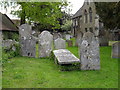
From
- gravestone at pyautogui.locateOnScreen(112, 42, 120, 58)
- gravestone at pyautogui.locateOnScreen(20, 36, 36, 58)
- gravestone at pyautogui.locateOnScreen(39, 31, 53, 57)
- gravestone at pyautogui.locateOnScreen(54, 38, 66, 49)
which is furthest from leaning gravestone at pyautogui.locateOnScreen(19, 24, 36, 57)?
gravestone at pyautogui.locateOnScreen(112, 42, 120, 58)

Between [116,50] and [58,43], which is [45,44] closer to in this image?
[58,43]

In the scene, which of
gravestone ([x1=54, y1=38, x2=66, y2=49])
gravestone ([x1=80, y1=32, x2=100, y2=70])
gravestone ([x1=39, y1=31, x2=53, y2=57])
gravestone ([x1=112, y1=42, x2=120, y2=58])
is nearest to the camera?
gravestone ([x1=80, y1=32, x2=100, y2=70])

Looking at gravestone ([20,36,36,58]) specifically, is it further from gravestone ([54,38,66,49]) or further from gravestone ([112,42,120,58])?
gravestone ([112,42,120,58])

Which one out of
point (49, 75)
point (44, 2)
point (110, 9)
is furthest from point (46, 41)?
point (44, 2)

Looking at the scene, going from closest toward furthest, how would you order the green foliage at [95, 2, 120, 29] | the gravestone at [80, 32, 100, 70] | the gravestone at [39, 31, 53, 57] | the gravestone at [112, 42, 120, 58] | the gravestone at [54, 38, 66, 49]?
the gravestone at [80, 32, 100, 70] < the gravestone at [112, 42, 120, 58] < the gravestone at [39, 31, 53, 57] < the green foliage at [95, 2, 120, 29] < the gravestone at [54, 38, 66, 49]

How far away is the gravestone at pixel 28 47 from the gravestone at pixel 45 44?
494 millimetres

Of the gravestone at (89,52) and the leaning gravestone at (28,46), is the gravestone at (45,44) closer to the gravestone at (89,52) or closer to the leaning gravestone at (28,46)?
the leaning gravestone at (28,46)

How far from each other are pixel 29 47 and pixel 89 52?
18.5 ft

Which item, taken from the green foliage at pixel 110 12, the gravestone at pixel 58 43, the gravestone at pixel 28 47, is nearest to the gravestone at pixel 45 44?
the gravestone at pixel 28 47

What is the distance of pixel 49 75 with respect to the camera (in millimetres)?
7223

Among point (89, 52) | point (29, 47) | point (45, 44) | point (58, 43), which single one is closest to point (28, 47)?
point (29, 47)

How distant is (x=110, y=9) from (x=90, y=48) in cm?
778

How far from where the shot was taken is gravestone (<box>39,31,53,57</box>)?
40.4 ft

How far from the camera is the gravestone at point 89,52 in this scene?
8.18 m
